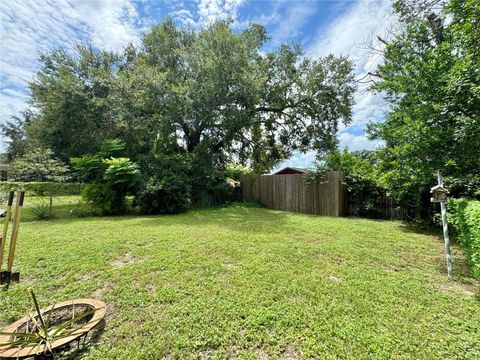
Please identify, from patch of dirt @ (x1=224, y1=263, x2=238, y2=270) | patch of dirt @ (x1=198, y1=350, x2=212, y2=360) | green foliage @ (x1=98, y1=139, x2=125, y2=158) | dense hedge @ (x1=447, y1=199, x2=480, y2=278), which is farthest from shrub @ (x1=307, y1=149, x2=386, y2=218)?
green foliage @ (x1=98, y1=139, x2=125, y2=158)

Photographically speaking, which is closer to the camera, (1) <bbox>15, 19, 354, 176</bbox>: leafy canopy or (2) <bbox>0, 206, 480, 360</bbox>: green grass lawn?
(2) <bbox>0, 206, 480, 360</bbox>: green grass lawn

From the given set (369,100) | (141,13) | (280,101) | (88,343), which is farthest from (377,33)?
(88,343)

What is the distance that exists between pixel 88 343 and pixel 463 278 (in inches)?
194

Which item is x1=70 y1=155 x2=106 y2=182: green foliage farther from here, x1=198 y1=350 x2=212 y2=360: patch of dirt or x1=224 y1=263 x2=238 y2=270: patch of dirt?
x1=198 y1=350 x2=212 y2=360: patch of dirt

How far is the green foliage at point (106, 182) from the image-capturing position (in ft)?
27.6

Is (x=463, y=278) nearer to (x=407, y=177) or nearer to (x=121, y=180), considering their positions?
(x=407, y=177)

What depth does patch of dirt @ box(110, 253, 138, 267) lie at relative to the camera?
361 centimetres

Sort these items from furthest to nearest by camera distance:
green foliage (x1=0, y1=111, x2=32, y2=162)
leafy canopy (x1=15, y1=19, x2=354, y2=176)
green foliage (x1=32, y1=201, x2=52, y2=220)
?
green foliage (x1=0, y1=111, x2=32, y2=162), leafy canopy (x1=15, y1=19, x2=354, y2=176), green foliage (x1=32, y1=201, x2=52, y2=220)

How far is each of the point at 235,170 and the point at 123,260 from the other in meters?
11.5

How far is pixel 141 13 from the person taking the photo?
9.88m

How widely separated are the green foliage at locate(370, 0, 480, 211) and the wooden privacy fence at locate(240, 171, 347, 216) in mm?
2935

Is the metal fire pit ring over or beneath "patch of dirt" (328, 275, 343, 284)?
beneath

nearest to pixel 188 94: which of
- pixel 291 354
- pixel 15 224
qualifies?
pixel 15 224

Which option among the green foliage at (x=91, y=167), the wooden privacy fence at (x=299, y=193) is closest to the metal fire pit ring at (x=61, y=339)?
the green foliage at (x=91, y=167)
